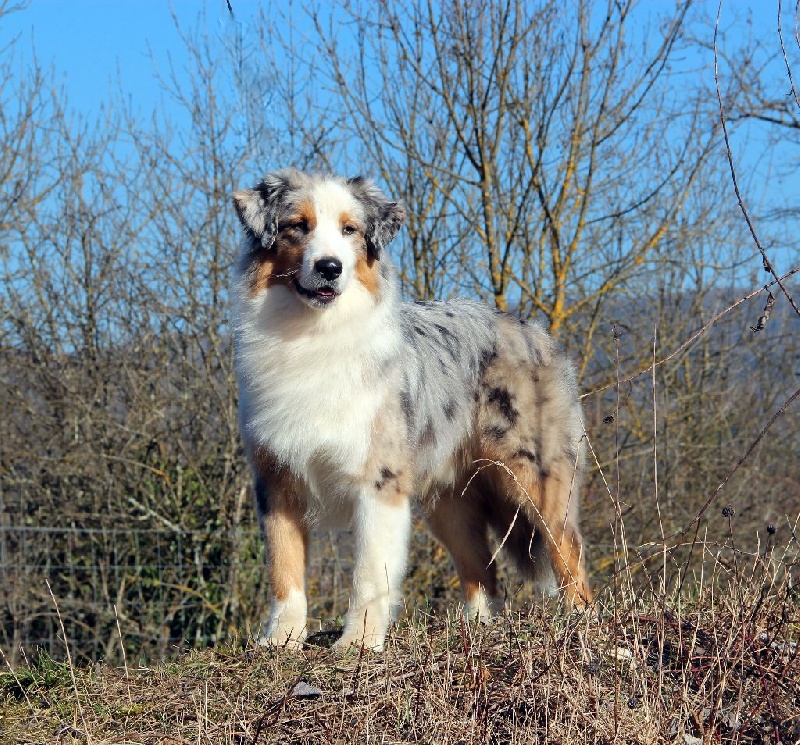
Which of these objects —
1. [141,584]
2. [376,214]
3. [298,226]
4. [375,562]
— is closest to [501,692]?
[375,562]

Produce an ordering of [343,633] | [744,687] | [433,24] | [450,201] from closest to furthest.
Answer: [744,687]
[343,633]
[433,24]
[450,201]

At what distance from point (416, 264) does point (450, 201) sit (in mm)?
790

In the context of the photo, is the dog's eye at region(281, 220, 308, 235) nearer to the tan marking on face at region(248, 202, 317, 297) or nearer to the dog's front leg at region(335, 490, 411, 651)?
the tan marking on face at region(248, 202, 317, 297)

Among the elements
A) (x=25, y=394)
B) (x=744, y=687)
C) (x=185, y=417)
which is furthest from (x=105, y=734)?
(x=25, y=394)

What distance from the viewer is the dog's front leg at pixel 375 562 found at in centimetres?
475

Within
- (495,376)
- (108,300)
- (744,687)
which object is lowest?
(744,687)

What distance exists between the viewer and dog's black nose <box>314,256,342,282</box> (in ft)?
14.9

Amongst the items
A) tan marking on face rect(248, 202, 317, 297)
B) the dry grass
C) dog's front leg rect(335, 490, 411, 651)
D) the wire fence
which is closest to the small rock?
the dry grass

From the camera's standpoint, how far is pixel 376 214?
5008 millimetres

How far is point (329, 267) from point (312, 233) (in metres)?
0.29

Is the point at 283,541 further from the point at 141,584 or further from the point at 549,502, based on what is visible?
the point at 141,584

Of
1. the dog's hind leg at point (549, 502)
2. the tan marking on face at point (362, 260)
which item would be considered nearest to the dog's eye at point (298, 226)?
the tan marking on face at point (362, 260)

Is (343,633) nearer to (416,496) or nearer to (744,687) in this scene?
(416,496)

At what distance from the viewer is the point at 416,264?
10.6 meters
